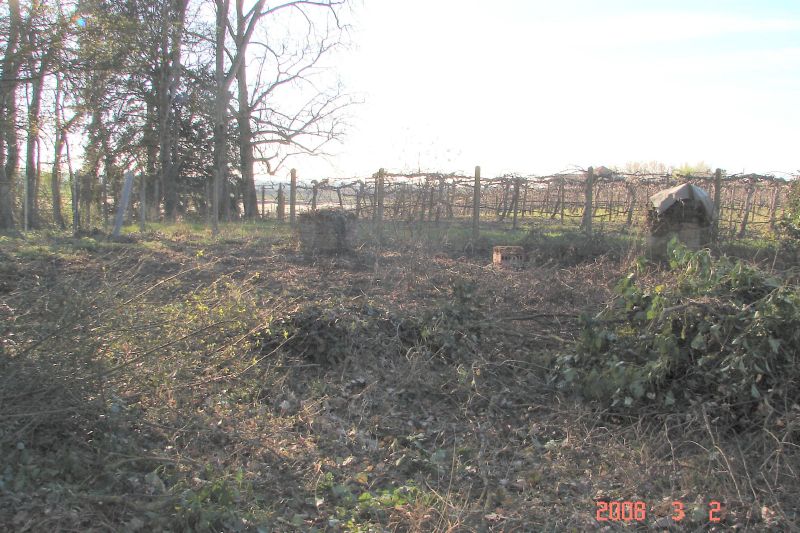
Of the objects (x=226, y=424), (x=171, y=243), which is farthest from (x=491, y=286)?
(x=171, y=243)

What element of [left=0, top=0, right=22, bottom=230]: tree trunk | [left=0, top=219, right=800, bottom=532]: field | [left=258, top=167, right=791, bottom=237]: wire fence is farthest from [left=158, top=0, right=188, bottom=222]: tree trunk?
[left=0, top=219, right=800, bottom=532]: field

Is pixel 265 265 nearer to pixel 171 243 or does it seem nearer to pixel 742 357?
pixel 171 243

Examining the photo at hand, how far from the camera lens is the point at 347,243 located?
948cm

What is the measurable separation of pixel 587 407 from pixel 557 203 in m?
11.4

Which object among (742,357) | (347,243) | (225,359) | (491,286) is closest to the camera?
(742,357)

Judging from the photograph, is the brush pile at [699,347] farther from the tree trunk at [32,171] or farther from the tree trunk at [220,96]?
the tree trunk at [220,96]

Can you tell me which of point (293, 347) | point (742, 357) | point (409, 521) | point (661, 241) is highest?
point (661, 241)
